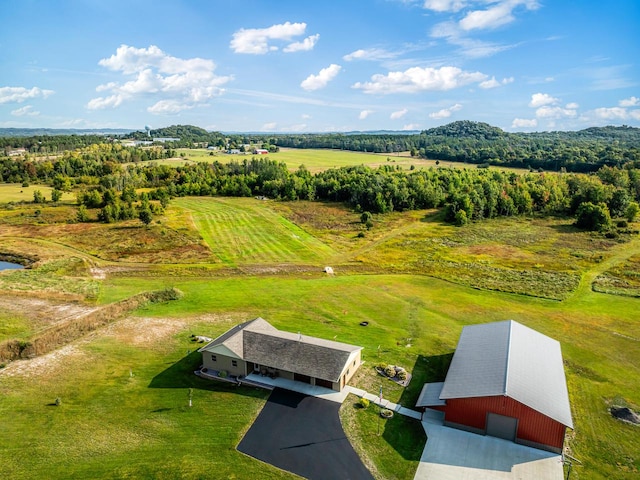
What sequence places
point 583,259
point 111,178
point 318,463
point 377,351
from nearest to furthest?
1. point 318,463
2. point 377,351
3. point 583,259
4. point 111,178

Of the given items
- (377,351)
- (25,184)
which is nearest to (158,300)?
(377,351)

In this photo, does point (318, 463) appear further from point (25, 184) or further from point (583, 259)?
point (25, 184)

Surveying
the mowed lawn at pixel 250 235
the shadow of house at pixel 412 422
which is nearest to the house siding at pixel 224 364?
the shadow of house at pixel 412 422

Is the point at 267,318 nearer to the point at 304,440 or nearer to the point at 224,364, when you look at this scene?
the point at 224,364

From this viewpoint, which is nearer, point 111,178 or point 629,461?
point 629,461

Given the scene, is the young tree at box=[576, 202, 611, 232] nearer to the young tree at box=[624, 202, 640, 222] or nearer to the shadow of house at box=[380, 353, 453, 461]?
the young tree at box=[624, 202, 640, 222]

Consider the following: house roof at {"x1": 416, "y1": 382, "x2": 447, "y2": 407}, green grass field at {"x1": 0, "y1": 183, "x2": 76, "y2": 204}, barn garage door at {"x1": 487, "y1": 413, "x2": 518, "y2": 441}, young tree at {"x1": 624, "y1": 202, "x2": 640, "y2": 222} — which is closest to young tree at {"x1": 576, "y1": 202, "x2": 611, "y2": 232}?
young tree at {"x1": 624, "y1": 202, "x2": 640, "y2": 222}
